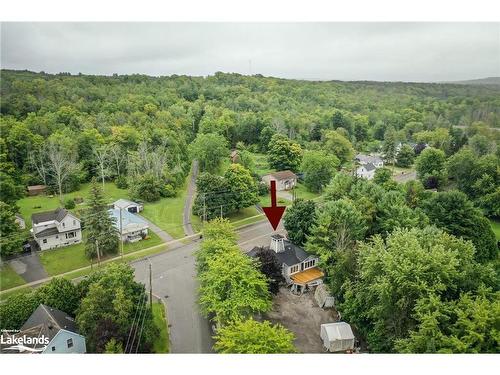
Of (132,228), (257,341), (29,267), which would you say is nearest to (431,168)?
(132,228)

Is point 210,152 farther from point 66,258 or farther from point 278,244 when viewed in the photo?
point 66,258

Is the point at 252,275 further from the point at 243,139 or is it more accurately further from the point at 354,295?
the point at 243,139

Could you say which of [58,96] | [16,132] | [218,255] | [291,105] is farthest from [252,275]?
[291,105]

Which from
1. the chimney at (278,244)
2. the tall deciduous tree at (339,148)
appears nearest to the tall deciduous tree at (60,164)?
the chimney at (278,244)

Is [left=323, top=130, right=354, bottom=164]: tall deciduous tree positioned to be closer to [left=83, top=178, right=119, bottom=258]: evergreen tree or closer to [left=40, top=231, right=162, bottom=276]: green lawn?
[left=40, top=231, right=162, bottom=276]: green lawn

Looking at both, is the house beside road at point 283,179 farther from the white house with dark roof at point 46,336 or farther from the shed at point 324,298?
the white house with dark roof at point 46,336
